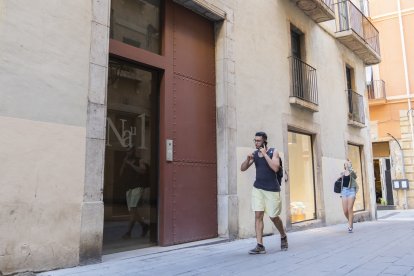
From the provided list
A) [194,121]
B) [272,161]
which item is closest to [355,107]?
[194,121]

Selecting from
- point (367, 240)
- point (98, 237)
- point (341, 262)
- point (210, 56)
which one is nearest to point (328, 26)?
point (210, 56)

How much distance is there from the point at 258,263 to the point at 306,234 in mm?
3540

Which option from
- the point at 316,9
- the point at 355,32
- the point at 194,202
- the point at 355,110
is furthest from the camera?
the point at 355,110

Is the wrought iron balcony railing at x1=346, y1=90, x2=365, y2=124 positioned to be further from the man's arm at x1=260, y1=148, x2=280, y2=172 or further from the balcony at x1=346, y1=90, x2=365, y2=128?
the man's arm at x1=260, y1=148, x2=280, y2=172

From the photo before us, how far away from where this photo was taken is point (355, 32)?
41.4 feet

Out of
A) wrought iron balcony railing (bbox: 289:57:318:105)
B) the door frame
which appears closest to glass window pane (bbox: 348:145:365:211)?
wrought iron balcony railing (bbox: 289:57:318:105)

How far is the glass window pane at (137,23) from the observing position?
5720 mm

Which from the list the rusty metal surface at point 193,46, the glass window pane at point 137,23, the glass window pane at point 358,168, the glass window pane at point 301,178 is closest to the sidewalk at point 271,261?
the glass window pane at point 301,178

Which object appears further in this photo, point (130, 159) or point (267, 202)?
point (130, 159)

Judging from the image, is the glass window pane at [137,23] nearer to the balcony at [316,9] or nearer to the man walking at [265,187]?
the man walking at [265,187]

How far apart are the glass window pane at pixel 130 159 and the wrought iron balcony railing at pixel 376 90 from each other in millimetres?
16187

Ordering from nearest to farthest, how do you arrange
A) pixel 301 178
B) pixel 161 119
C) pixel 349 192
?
pixel 161 119 → pixel 349 192 → pixel 301 178

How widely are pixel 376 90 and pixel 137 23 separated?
16596 mm

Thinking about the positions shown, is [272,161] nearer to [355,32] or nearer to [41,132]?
[41,132]
